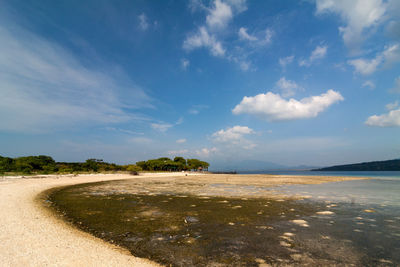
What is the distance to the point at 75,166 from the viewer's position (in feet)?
208

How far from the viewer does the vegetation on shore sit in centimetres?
4603

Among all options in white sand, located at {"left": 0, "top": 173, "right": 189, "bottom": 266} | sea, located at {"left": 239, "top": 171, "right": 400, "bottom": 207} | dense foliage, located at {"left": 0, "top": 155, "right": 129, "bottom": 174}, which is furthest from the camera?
dense foliage, located at {"left": 0, "top": 155, "right": 129, "bottom": 174}

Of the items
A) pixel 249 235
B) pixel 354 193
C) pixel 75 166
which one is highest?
pixel 75 166

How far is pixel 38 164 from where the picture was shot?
53875mm

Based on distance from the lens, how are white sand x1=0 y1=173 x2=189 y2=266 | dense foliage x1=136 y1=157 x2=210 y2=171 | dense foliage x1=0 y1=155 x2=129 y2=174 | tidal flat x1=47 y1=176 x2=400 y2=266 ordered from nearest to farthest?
1. white sand x1=0 y1=173 x2=189 y2=266
2. tidal flat x1=47 y1=176 x2=400 y2=266
3. dense foliage x1=0 y1=155 x2=129 y2=174
4. dense foliage x1=136 y1=157 x2=210 y2=171

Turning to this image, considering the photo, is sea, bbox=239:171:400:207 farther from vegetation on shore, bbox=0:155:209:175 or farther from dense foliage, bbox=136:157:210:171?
dense foliage, bbox=136:157:210:171

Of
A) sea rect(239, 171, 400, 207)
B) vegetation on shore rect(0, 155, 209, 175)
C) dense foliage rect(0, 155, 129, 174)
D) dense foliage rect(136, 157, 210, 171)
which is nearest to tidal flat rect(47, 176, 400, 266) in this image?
sea rect(239, 171, 400, 207)

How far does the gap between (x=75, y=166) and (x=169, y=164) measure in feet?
152

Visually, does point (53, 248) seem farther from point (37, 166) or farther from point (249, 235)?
point (37, 166)

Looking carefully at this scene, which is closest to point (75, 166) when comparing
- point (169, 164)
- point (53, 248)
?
point (169, 164)

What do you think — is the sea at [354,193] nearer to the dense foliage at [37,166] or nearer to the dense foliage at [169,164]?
the dense foliage at [37,166]

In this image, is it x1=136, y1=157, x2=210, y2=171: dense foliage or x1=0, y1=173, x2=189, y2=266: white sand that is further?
x1=136, y1=157, x2=210, y2=171: dense foliage

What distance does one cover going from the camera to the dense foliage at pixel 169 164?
9706 cm

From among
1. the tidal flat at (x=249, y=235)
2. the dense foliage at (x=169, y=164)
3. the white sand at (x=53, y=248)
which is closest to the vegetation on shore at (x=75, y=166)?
the dense foliage at (x=169, y=164)
